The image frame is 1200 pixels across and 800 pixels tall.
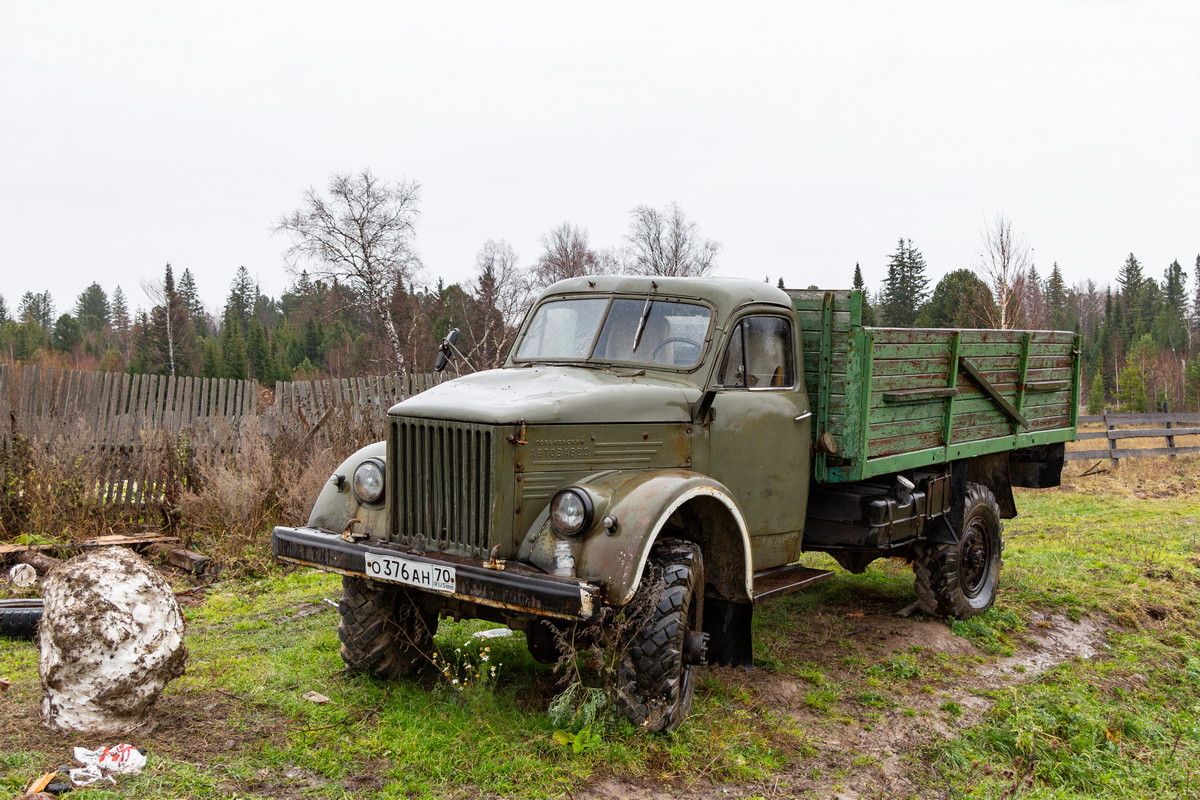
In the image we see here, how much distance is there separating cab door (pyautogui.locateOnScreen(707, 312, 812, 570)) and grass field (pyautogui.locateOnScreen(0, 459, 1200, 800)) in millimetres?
881

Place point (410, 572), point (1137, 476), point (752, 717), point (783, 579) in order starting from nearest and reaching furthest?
point (410, 572) → point (752, 717) → point (783, 579) → point (1137, 476)

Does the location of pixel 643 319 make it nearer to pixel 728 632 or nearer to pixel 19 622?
pixel 728 632

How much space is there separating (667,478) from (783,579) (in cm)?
153

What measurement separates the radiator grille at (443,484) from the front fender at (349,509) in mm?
223

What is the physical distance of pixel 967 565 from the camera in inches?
293

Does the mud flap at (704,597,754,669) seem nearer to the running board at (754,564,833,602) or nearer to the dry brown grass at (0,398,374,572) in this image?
the running board at (754,564,833,602)

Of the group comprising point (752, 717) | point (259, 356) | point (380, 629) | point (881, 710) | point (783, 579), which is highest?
point (259, 356)

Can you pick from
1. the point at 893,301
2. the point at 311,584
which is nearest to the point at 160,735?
the point at 311,584

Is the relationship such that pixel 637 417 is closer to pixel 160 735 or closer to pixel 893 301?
pixel 160 735

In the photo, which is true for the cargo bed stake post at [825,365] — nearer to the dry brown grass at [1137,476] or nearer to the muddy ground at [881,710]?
the muddy ground at [881,710]

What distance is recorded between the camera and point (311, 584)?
7.82 m

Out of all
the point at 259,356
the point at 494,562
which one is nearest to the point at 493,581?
the point at 494,562

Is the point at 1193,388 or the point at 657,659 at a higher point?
the point at 1193,388

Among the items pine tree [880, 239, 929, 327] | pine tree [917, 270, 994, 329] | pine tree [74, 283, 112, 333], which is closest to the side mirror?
pine tree [917, 270, 994, 329]
